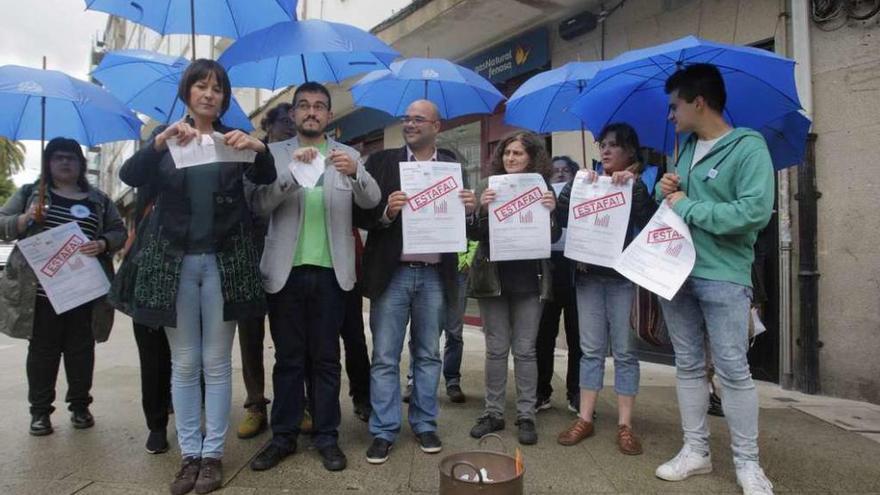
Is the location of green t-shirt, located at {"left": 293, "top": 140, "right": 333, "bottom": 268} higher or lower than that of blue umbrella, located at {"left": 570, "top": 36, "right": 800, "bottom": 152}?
lower

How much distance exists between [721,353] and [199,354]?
8.37 ft

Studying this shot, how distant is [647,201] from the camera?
333 centimetres

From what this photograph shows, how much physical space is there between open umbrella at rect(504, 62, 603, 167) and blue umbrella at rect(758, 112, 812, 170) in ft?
3.71

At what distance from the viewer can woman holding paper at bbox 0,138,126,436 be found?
3.57 m

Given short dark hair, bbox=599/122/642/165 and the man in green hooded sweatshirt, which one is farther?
short dark hair, bbox=599/122/642/165

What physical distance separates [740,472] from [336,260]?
228cm

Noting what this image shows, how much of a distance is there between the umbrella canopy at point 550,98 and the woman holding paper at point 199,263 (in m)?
2.04

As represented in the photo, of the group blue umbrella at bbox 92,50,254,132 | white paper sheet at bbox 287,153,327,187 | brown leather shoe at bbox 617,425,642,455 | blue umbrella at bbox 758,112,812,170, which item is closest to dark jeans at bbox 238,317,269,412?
white paper sheet at bbox 287,153,327,187

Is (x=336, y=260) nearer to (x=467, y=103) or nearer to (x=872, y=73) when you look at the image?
(x=467, y=103)

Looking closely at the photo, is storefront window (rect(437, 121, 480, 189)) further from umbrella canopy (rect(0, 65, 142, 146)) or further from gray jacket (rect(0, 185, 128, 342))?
gray jacket (rect(0, 185, 128, 342))

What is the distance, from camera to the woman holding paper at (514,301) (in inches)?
136

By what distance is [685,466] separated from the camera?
2943mm

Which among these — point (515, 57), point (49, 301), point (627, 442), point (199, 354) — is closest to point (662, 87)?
point (627, 442)

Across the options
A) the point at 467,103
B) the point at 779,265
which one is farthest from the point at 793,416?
the point at 467,103
